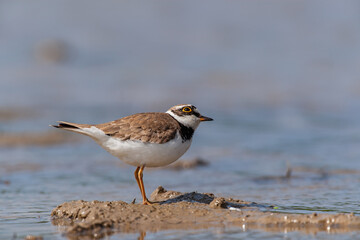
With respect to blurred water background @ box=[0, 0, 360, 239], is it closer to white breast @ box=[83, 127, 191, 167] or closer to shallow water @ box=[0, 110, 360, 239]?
shallow water @ box=[0, 110, 360, 239]

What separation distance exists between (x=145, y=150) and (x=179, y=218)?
3.16ft

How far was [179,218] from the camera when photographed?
699 cm

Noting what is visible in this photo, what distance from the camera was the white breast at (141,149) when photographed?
24.3ft

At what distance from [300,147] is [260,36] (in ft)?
41.5

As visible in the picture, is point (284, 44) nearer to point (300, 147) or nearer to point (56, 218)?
point (300, 147)

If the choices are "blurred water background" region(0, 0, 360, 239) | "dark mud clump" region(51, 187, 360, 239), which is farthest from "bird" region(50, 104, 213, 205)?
"blurred water background" region(0, 0, 360, 239)

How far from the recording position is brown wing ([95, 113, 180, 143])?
7.42m

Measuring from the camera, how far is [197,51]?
24531 mm

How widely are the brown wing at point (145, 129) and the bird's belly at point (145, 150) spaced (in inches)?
2.4

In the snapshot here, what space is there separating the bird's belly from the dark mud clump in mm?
567

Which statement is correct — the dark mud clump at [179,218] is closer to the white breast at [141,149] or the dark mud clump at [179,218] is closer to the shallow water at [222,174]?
the shallow water at [222,174]

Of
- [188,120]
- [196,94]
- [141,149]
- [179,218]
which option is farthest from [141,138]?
[196,94]

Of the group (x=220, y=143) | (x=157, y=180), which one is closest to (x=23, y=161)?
(x=157, y=180)

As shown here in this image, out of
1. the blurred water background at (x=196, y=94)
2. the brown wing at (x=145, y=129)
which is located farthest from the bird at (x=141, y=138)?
the blurred water background at (x=196, y=94)
